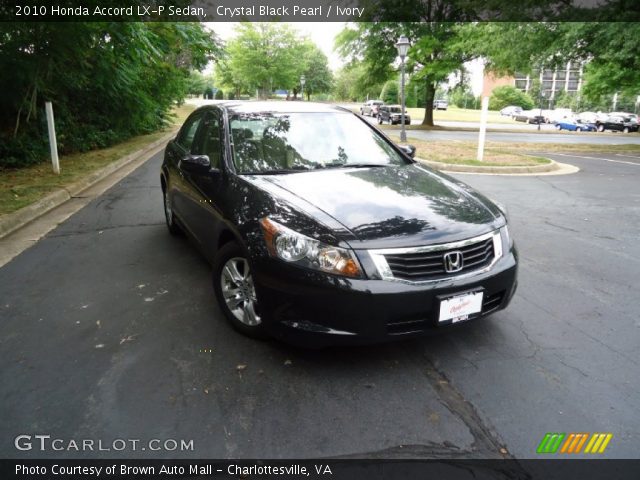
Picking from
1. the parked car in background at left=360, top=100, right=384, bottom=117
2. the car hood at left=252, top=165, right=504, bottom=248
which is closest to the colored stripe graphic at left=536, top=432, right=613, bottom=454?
the car hood at left=252, top=165, right=504, bottom=248

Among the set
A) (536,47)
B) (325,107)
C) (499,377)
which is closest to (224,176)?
(325,107)

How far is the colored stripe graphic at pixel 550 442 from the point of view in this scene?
229cm

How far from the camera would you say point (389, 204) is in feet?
10.2

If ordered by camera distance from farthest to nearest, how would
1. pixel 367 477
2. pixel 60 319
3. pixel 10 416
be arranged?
1. pixel 60 319
2. pixel 10 416
3. pixel 367 477

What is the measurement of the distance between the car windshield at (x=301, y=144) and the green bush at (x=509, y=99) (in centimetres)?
7231

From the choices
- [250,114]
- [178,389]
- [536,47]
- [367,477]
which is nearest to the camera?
[367,477]

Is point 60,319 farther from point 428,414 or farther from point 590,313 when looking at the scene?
point 590,313

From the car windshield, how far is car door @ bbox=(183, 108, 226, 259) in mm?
174

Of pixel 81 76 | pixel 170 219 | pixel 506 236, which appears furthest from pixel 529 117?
pixel 506 236

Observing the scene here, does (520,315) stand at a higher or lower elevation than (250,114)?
lower

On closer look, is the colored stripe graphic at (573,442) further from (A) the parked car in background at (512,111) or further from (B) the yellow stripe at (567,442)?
(A) the parked car in background at (512,111)

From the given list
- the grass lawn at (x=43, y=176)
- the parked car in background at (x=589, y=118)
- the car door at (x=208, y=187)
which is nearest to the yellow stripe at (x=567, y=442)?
the car door at (x=208, y=187)

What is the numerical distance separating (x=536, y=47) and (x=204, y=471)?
843 inches

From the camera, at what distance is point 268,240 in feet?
9.49
